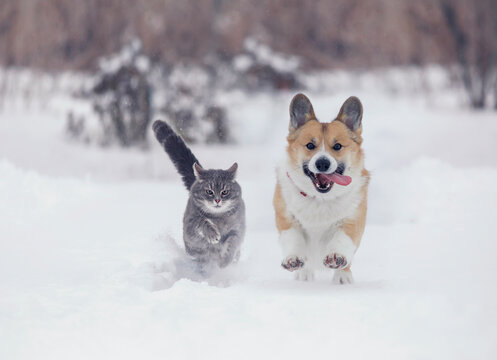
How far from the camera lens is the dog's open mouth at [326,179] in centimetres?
306

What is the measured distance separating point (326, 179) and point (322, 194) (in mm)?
133

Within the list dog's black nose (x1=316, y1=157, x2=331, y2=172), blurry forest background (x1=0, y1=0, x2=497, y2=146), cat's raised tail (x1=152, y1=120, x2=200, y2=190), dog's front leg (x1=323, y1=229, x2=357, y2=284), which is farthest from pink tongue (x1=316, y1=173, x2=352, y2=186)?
blurry forest background (x1=0, y1=0, x2=497, y2=146)

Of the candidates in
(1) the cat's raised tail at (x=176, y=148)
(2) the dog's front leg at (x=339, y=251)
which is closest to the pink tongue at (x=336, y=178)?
(2) the dog's front leg at (x=339, y=251)

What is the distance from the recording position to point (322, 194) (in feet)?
10.4

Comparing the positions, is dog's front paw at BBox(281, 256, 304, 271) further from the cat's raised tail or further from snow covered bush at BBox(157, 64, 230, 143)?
snow covered bush at BBox(157, 64, 230, 143)

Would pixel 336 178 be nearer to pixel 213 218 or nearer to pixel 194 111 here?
pixel 213 218

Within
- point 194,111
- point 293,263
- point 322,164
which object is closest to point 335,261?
point 293,263

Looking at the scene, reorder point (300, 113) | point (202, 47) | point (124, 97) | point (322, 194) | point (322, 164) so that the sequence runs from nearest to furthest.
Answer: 1. point (322, 164)
2. point (322, 194)
3. point (300, 113)
4. point (124, 97)
5. point (202, 47)

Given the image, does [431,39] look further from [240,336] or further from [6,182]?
[240,336]

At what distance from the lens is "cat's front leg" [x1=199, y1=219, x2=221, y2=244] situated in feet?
12.4

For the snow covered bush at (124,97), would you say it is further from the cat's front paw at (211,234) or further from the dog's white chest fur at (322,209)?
the dog's white chest fur at (322,209)

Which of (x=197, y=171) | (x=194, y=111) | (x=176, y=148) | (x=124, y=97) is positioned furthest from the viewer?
(x=124, y=97)

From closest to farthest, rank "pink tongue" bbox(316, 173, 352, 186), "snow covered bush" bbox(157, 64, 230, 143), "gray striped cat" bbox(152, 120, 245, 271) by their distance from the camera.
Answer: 1. "pink tongue" bbox(316, 173, 352, 186)
2. "gray striped cat" bbox(152, 120, 245, 271)
3. "snow covered bush" bbox(157, 64, 230, 143)

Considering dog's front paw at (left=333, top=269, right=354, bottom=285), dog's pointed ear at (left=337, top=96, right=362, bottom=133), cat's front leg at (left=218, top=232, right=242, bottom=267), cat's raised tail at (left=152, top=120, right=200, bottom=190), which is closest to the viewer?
dog's pointed ear at (left=337, top=96, right=362, bottom=133)
